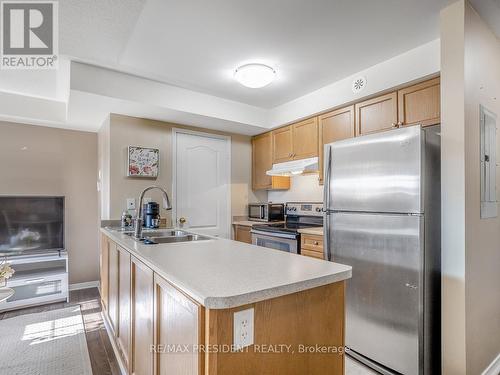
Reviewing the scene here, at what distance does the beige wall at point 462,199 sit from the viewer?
1.72 m

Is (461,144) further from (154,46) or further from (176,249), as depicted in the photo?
(154,46)

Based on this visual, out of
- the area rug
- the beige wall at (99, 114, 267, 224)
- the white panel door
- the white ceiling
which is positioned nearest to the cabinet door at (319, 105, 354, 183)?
the white ceiling

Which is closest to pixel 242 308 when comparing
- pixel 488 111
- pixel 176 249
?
pixel 176 249

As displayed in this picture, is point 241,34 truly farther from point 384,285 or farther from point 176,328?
point 384,285

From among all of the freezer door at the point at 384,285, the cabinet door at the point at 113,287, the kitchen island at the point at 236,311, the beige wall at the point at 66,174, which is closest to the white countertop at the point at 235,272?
the kitchen island at the point at 236,311

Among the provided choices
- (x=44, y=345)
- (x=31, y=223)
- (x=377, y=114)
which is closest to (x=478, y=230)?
(x=377, y=114)

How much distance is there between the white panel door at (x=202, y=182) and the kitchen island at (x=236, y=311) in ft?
6.62

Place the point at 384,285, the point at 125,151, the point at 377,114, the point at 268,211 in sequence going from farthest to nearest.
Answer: the point at 268,211
the point at 125,151
the point at 377,114
the point at 384,285

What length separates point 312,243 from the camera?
2.76 m

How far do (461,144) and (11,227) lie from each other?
4390mm

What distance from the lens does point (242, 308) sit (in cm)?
94

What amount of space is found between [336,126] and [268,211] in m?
1.40

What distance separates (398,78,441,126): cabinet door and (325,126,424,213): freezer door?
0.50m

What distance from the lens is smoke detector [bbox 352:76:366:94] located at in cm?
264
